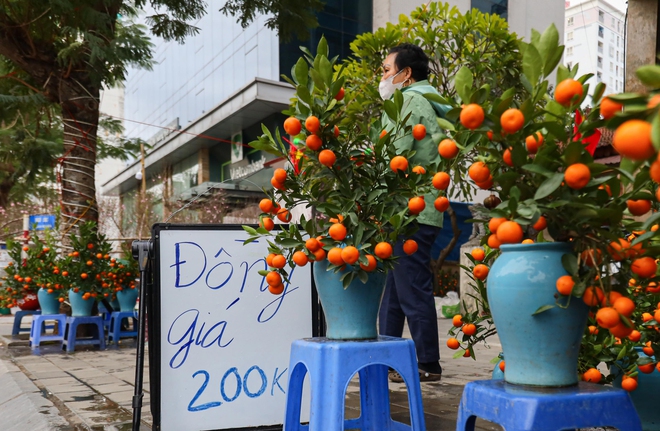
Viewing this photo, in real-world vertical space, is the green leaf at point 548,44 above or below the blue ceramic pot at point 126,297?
above

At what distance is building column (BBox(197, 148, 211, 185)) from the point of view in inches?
1117

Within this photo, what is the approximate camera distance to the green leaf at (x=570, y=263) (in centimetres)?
118

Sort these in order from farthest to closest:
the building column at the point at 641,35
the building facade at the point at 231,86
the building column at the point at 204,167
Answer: the building column at the point at 204,167 < the building facade at the point at 231,86 < the building column at the point at 641,35

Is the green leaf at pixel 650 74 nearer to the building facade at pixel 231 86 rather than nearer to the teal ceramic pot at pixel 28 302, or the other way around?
the teal ceramic pot at pixel 28 302

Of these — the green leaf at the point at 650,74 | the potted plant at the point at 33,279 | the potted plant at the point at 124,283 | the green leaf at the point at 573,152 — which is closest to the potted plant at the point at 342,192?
the green leaf at the point at 573,152

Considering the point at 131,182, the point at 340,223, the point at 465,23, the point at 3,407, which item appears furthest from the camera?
the point at 131,182

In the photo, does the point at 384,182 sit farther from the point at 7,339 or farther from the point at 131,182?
the point at 131,182

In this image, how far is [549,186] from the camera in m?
1.13

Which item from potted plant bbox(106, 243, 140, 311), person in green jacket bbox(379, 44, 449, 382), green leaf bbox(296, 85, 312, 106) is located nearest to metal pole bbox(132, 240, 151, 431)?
green leaf bbox(296, 85, 312, 106)

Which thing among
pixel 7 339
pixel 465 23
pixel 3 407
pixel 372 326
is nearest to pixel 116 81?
pixel 7 339

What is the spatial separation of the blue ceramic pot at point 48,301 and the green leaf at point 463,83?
258 inches

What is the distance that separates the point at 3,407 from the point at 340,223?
9.41 feet

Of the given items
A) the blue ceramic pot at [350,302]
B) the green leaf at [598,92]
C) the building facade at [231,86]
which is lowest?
the blue ceramic pot at [350,302]

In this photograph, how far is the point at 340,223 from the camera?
178cm
